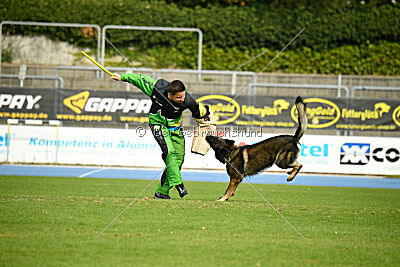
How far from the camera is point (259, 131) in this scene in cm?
1978

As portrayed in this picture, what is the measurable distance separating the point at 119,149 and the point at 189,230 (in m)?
12.1

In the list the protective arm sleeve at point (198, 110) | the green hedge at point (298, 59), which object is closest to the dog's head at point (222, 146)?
the protective arm sleeve at point (198, 110)

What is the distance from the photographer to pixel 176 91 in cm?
916

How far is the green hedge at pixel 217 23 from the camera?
25797mm

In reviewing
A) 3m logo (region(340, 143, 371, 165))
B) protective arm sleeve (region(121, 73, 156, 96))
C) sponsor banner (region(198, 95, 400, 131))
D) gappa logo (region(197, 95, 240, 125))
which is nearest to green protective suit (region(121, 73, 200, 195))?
protective arm sleeve (region(121, 73, 156, 96))

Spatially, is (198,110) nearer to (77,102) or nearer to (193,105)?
(193,105)

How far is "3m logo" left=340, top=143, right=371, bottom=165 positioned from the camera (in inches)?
742

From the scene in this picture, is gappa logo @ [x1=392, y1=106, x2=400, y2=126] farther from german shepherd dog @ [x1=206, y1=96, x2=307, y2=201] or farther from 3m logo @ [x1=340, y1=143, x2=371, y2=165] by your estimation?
german shepherd dog @ [x1=206, y1=96, x2=307, y2=201]

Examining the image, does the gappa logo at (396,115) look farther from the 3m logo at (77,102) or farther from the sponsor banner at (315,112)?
the 3m logo at (77,102)

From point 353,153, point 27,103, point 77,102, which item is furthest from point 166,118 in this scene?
point 27,103

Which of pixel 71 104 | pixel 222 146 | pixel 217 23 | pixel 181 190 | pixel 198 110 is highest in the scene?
pixel 217 23

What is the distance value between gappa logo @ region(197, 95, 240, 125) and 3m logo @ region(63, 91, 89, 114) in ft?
13.6

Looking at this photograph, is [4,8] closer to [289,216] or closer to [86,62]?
[86,62]

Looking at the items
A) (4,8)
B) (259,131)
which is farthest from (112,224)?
(4,8)
